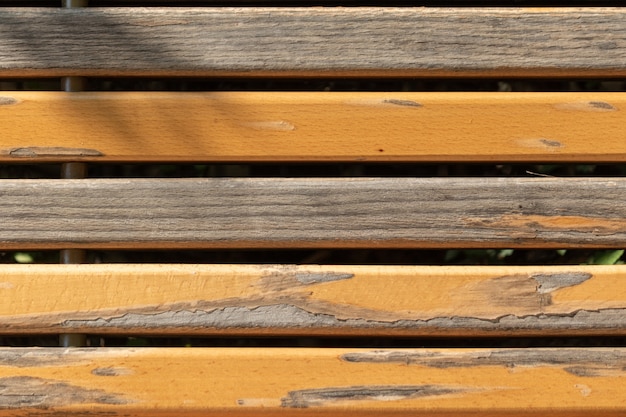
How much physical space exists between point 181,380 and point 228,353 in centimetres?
9

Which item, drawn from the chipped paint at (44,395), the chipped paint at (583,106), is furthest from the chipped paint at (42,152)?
the chipped paint at (583,106)

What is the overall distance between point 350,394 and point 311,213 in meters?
0.33

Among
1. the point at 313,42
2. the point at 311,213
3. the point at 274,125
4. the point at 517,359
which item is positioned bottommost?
the point at 517,359

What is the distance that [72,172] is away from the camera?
3.67 ft

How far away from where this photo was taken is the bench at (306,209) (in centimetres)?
111

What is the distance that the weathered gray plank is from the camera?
1.11 meters

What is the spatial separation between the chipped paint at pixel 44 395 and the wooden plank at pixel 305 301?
92 millimetres

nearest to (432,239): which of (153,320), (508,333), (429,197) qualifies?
(429,197)

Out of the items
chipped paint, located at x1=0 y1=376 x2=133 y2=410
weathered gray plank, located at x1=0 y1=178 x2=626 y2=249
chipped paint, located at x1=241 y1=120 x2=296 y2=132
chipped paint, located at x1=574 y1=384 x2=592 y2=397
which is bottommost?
chipped paint, located at x1=0 y1=376 x2=133 y2=410

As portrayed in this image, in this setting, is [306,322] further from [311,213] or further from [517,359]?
[517,359]

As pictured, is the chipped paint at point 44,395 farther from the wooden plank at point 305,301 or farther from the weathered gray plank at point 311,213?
the weathered gray plank at point 311,213

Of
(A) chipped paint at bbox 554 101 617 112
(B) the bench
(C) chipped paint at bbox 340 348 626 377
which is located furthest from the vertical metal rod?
(A) chipped paint at bbox 554 101 617 112

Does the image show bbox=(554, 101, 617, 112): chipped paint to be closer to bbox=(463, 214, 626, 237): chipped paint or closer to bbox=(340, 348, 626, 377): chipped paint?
bbox=(463, 214, 626, 237): chipped paint

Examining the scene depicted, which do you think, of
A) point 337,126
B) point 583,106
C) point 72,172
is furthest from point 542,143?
point 72,172
